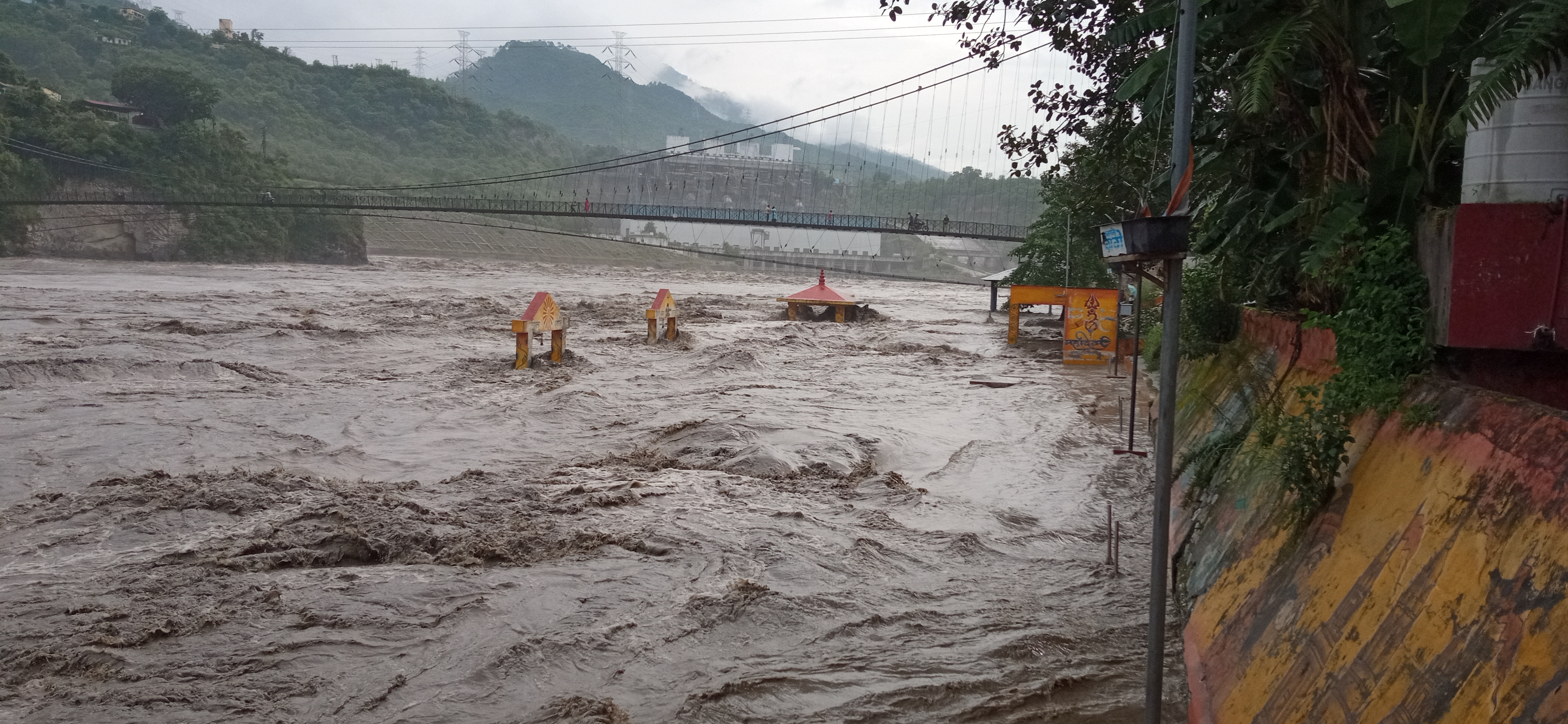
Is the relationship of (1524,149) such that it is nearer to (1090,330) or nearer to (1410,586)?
(1410,586)

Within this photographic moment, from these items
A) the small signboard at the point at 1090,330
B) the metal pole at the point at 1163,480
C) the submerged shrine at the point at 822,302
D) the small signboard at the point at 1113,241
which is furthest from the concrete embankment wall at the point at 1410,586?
the submerged shrine at the point at 822,302

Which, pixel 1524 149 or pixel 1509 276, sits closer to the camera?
pixel 1509 276

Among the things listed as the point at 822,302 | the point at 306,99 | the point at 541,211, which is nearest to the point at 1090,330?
the point at 822,302

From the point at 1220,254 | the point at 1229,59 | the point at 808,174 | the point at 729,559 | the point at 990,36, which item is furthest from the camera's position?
the point at 808,174

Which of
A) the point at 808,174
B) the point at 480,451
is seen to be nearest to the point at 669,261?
the point at 808,174

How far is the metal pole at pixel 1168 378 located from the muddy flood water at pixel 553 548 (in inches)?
60.4

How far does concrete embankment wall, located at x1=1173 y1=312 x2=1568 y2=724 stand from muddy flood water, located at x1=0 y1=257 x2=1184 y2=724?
36.2 inches

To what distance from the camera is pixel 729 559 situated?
24.8ft

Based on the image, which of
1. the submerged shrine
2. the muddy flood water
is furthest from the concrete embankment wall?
the submerged shrine

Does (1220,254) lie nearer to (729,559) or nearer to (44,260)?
(729,559)

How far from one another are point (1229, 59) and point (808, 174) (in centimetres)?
9529

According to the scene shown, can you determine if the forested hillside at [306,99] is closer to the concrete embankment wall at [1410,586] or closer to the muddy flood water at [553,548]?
the muddy flood water at [553,548]

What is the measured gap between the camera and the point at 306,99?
104m

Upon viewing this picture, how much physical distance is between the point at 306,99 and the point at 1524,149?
112522 millimetres
